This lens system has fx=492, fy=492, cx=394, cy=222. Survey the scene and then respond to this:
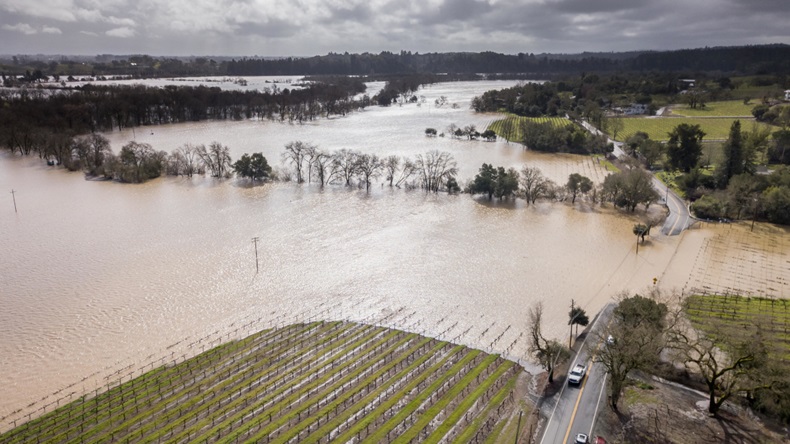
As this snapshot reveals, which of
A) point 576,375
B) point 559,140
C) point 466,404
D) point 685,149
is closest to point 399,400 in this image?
point 466,404


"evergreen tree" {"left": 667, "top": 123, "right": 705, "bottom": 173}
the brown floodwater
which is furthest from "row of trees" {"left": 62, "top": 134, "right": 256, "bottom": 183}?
"evergreen tree" {"left": 667, "top": 123, "right": 705, "bottom": 173}

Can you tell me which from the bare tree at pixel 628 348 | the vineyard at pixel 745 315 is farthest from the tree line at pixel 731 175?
the bare tree at pixel 628 348

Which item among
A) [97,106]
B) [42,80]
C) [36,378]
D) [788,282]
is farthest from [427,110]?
[42,80]

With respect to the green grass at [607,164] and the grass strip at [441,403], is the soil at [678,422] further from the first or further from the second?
the green grass at [607,164]

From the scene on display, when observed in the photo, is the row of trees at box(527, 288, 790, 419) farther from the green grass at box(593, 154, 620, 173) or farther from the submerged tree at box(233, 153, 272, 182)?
the green grass at box(593, 154, 620, 173)

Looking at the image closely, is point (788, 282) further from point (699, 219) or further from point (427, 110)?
point (427, 110)

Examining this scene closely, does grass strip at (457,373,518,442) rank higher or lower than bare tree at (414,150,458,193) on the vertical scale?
lower

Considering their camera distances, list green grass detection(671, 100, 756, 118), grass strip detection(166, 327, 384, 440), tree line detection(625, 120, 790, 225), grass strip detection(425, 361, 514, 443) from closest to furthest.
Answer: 1. grass strip detection(425, 361, 514, 443)
2. grass strip detection(166, 327, 384, 440)
3. tree line detection(625, 120, 790, 225)
4. green grass detection(671, 100, 756, 118)
